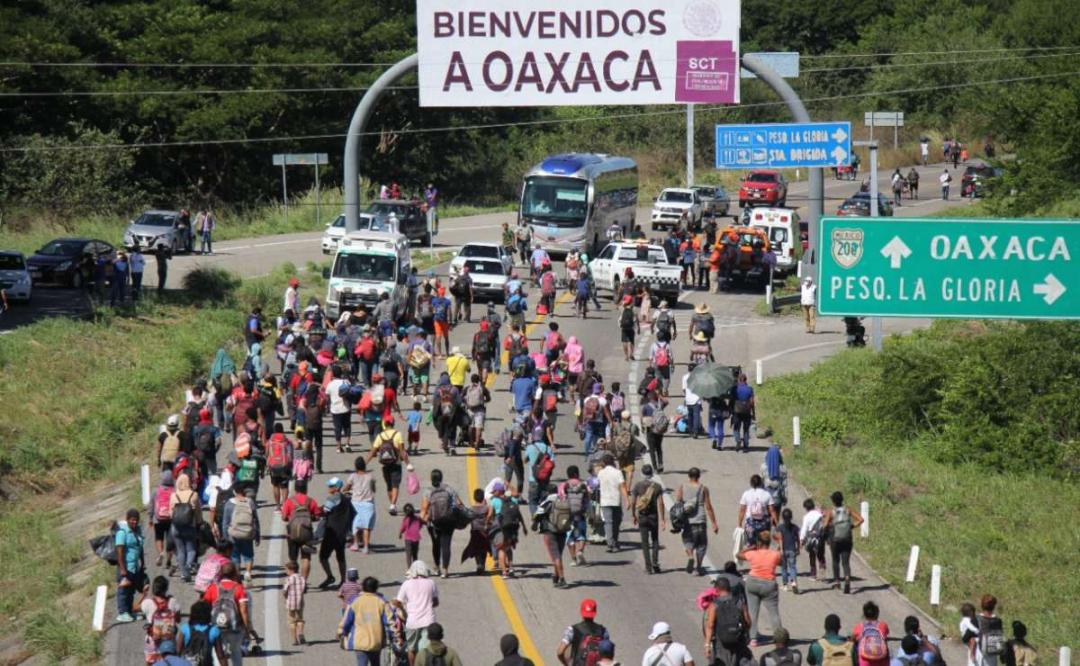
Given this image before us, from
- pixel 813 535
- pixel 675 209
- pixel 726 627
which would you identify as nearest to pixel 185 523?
pixel 726 627

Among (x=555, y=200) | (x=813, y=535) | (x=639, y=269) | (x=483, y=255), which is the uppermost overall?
(x=555, y=200)

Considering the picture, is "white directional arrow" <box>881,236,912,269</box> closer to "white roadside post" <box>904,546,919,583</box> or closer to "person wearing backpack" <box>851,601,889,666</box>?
"person wearing backpack" <box>851,601,889,666</box>

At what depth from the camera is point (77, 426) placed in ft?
113

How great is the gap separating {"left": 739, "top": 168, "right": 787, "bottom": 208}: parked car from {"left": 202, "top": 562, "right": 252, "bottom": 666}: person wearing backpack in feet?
186

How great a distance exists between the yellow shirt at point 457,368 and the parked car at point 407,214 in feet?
83.2

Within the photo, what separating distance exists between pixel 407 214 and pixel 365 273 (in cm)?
1865

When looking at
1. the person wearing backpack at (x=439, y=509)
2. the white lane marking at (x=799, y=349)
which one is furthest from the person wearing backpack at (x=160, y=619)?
the white lane marking at (x=799, y=349)

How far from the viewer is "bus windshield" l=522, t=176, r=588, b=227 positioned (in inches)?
2098

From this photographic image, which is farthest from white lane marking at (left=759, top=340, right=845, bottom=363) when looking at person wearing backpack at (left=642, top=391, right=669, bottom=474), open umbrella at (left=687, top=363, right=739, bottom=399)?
person wearing backpack at (left=642, top=391, right=669, bottom=474)

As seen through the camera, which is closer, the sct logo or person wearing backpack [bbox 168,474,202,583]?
the sct logo

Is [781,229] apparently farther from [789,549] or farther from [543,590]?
[543,590]

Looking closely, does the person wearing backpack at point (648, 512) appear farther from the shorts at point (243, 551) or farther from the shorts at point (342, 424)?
the shorts at point (342, 424)

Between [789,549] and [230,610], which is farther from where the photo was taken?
[789,549]

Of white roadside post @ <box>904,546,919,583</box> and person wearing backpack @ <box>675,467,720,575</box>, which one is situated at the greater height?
person wearing backpack @ <box>675,467,720,575</box>
